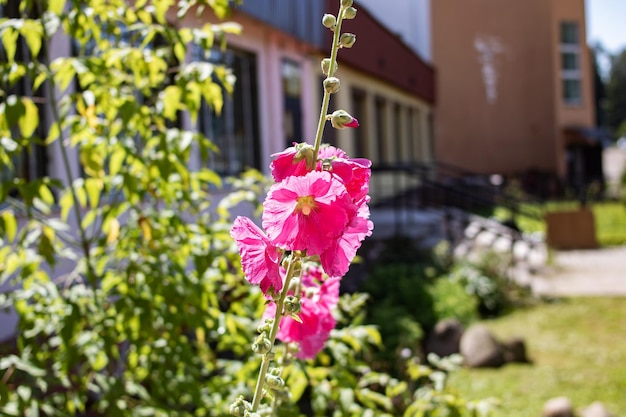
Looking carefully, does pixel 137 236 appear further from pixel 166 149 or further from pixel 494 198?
pixel 494 198

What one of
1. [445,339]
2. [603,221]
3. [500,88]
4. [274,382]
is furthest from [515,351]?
[500,88]

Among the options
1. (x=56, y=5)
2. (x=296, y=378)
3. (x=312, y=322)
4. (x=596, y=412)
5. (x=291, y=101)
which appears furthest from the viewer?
(x=291, y=101)

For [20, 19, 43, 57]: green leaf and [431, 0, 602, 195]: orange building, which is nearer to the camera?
[20, 19, 43, 57]: green leaf

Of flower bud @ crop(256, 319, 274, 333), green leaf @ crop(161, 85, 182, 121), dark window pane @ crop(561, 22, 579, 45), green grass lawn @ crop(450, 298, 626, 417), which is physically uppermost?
dark window pane @ crop(561, 22, 579, 45)

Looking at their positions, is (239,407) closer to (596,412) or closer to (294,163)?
(294,163)

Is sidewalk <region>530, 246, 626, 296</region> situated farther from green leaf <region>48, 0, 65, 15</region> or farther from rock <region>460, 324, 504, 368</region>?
green leaf <region>48, 0, 65, 15</region>

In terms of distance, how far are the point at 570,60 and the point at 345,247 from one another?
25.6m

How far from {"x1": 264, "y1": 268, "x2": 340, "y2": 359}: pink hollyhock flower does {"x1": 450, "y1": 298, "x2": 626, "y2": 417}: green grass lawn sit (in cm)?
287

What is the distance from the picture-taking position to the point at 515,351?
20.5 ft

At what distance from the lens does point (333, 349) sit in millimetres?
2543

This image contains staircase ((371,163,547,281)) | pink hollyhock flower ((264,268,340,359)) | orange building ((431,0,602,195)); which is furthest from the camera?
orange building ((431,0,602,195))

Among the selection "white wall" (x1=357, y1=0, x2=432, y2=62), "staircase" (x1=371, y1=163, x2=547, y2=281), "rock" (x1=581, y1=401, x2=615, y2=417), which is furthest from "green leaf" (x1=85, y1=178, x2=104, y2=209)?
"white wall" (x1=357, y1=0, x2=432, y2=62)

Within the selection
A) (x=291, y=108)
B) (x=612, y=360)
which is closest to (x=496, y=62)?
(x=291, y=108)

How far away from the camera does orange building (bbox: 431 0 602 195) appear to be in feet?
75.0
